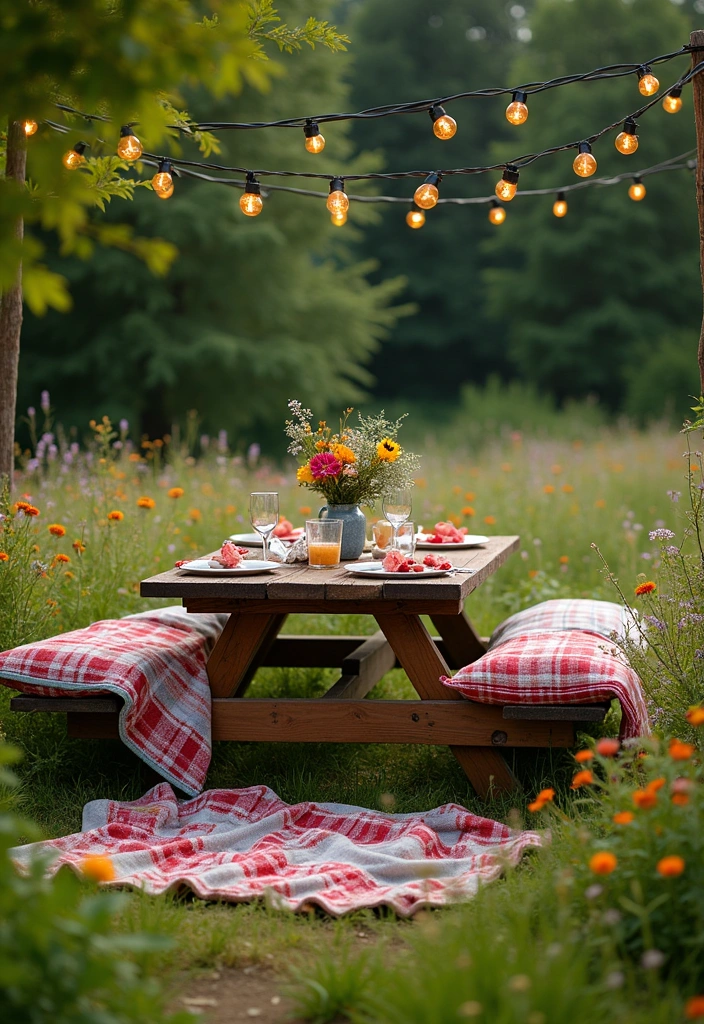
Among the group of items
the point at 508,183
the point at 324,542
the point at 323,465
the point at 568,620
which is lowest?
the point at 568,620

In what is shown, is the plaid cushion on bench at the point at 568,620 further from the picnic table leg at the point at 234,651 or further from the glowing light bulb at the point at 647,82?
the glowing light bulb at the point at 647,82

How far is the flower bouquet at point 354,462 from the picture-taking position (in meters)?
4.07

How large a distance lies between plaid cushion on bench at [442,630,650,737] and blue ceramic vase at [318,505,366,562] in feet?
2.58

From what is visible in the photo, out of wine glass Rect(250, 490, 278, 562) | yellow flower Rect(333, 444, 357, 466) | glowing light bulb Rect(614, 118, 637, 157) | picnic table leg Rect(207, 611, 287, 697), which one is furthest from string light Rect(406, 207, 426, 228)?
picnic table leg Rect(207, 611, 287, 697)

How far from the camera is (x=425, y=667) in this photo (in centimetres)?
371

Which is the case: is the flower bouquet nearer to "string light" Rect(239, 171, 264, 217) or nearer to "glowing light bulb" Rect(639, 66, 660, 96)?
"string light" Rect(239, 171, 264, 217)

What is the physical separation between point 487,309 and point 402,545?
59.8ft

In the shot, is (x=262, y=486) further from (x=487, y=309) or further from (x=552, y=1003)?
(x=487, y=309)

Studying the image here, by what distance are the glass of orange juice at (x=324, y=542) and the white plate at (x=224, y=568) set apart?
5.5 inches

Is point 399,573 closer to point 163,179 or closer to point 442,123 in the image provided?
point 442,123

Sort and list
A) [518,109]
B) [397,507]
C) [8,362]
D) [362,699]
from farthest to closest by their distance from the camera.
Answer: [8,362] < [397,507] < [518,109] < [362,699]

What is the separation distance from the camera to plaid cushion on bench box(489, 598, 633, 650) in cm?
399

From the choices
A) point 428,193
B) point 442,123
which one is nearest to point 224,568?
point 428,193

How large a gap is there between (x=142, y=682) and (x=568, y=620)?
159cm
